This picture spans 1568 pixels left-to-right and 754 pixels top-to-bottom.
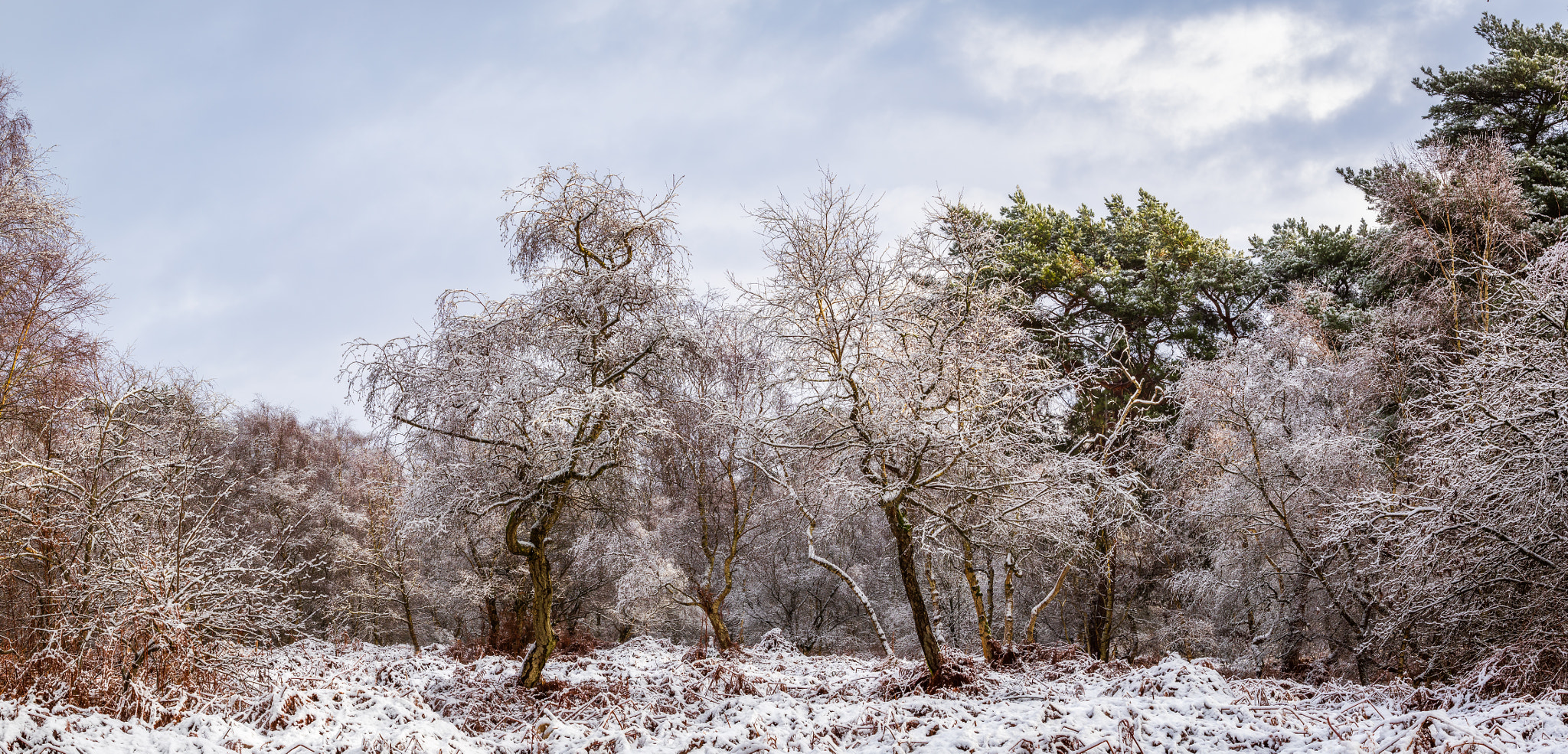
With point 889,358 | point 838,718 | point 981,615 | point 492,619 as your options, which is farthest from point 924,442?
point 492,619

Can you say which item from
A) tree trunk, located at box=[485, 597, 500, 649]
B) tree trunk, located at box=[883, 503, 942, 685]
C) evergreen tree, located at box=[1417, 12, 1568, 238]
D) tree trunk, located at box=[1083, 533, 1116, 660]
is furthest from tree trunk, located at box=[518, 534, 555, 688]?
evergreen tree, located at box=[1417, 12, 1568, 238]

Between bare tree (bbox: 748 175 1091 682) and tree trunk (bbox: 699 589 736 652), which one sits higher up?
bare tree (bbox: 748 175 1091 682)

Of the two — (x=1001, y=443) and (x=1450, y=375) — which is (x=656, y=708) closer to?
(x=1001, y=443)

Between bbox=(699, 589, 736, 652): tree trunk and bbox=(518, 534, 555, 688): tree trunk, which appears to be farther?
bbox=(699, 589, 736, 652): tree trunk

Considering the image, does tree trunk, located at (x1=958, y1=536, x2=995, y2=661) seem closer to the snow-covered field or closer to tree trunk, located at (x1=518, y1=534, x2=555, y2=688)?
the snow-covered field

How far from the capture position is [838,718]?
6.00 metres

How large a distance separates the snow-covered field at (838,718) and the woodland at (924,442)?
187mm

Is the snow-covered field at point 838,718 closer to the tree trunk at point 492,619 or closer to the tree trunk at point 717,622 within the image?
the tree trunk at point 717,622

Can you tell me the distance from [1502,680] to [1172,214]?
14787 millimetres

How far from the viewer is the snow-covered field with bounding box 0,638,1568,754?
4.52 meters

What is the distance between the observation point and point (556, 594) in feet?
60.1

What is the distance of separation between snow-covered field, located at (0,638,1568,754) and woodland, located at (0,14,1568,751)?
0.19m

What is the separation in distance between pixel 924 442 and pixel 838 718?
239 centimetres

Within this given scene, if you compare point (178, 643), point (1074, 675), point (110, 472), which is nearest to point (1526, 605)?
point (1074, 675)
